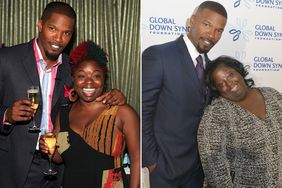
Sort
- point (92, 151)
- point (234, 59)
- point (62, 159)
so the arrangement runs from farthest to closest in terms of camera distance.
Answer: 1. point (234, 59)
2. point (62, 159)
3. point (92, 151)

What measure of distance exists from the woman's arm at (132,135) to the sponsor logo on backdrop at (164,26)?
0.59m

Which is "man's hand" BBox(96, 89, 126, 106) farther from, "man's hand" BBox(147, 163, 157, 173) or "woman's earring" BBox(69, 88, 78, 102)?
"man's hand" BBox(147, 163, 157, 173)

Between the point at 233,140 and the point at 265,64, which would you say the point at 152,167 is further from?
the point at 265,64

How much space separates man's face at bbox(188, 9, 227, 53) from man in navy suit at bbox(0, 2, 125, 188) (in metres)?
0.70

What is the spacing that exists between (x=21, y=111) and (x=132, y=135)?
71 centimetres

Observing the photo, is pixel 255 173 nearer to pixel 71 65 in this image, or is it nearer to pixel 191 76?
pixel 191 76

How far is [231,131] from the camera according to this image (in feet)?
10.00

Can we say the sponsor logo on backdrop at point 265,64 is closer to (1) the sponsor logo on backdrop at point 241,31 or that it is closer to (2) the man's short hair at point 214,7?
(1) the sponsor logo on backdrop at point 241,31

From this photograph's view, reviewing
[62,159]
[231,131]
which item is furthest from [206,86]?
[62,159]

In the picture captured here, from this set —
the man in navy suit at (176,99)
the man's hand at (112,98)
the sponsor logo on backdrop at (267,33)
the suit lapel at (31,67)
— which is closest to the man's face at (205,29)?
the man in navy suit at (176,99)

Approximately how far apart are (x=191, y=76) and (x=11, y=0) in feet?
4.87

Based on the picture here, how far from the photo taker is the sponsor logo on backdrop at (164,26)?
2.96 meters

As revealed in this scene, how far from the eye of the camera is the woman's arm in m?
2.76

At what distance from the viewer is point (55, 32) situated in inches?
109
